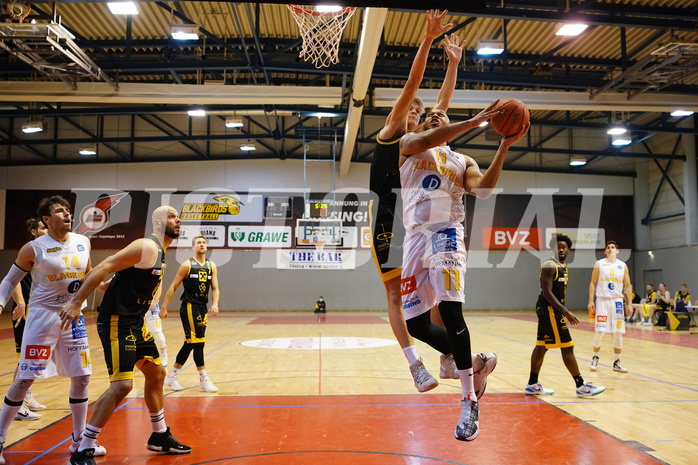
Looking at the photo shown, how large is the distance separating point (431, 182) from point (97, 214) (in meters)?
23.6

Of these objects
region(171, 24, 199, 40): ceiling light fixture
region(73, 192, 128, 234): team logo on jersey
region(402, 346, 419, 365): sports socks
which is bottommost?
region(402, 346, 419, 365): sports socks

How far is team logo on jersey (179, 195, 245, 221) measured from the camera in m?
23.7

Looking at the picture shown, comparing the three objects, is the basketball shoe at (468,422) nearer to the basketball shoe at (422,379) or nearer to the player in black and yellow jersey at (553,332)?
the basketball shoe at (422,379)

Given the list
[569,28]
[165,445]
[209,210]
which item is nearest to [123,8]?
[165,445]

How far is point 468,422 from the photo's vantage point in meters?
3.14

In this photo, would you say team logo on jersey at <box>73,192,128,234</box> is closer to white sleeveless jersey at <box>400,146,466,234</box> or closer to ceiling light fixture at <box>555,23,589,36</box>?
ceiling light fixture at <box>555,23,589,36</box>

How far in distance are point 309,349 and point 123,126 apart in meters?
17.4

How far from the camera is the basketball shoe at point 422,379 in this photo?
3529mm

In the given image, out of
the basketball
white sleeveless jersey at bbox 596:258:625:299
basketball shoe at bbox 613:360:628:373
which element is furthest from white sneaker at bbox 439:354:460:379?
white sleeveless jersey at bbox 596:258:625:299

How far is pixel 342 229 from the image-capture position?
23.6 metres

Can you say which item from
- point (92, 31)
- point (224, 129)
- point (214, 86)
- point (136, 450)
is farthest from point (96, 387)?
point (224, 129)

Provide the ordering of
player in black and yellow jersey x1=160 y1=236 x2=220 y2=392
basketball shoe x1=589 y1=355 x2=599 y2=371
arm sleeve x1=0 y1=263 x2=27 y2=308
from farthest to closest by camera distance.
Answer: basketball shoe x1=589 y1=355 x2=599 y2=371 < player in black and yellow jersey x1=160 y1=236 x2=220 y2=392 < arm sleeve x1=0 y1=263 x2=27 y2=308

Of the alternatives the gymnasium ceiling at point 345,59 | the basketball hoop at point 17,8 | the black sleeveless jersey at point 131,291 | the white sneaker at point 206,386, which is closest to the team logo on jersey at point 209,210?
the gymnasium ceiling at point 345,59

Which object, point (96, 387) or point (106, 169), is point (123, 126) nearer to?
point (106, 169)
